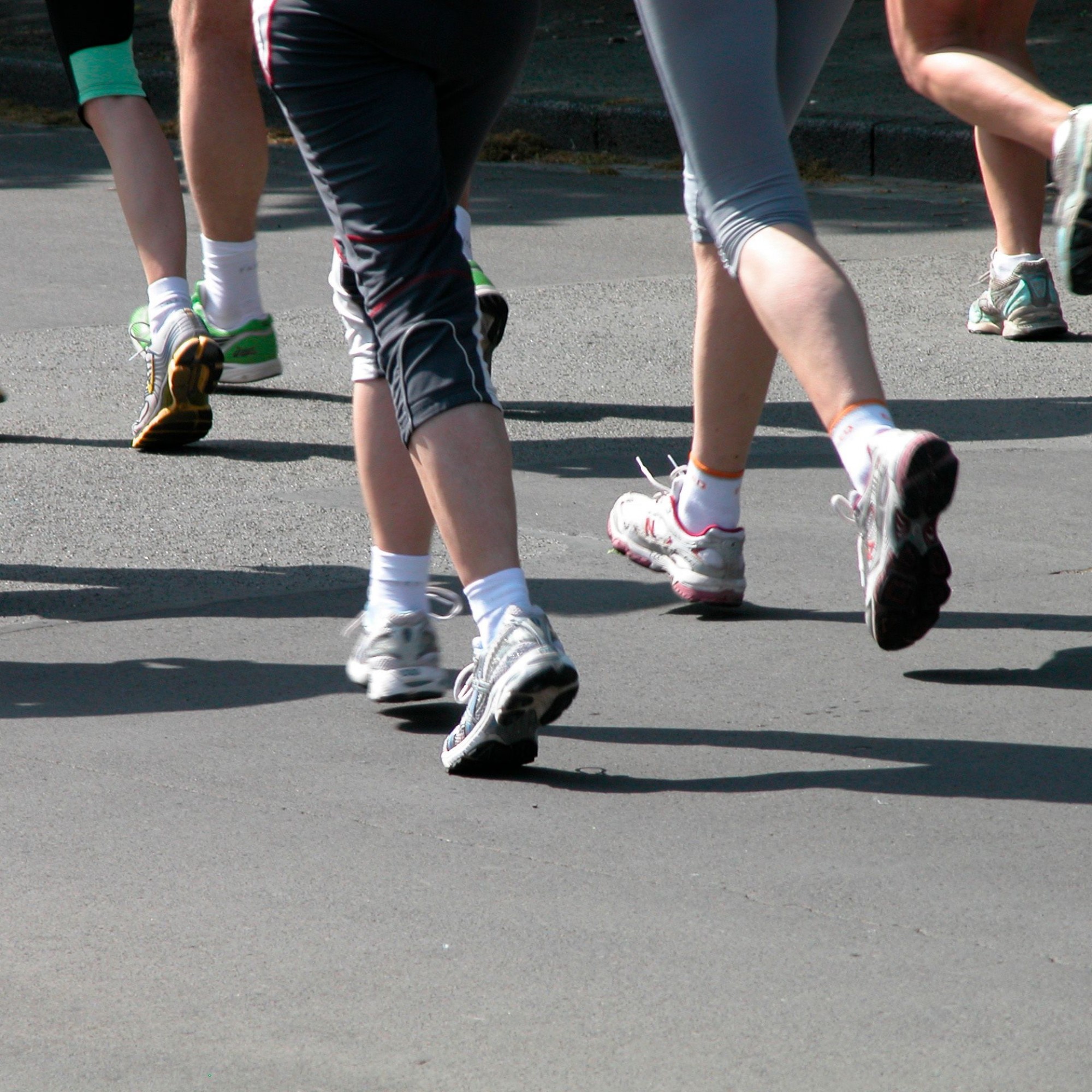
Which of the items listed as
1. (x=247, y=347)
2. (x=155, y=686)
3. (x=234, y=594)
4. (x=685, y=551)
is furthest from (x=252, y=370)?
(x=155, y=686)

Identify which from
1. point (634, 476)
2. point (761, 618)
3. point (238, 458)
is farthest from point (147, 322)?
point (761, 618)

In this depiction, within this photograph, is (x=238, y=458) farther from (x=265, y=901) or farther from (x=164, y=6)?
(x=164, y=6)

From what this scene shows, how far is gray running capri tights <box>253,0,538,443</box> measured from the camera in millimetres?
2695

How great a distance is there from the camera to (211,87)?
503cm

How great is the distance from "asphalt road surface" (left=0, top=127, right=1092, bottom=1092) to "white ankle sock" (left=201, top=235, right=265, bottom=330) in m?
0.29

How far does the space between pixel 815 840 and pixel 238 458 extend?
2.54 meters

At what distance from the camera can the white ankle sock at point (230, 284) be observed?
5.21 meters

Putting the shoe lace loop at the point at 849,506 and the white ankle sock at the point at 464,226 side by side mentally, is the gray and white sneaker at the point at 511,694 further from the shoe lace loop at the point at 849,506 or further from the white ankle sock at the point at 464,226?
the white ankle sock at the point at 464,226

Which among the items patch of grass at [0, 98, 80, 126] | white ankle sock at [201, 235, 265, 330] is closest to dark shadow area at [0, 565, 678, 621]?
white ankle sock at [201, 235, 265, 330]

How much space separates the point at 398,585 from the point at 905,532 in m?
0.83

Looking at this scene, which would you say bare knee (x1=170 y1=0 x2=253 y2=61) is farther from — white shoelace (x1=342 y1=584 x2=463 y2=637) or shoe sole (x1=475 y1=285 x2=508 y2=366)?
white shoelace (x1=342 y1=584 x2=463 y2=637)

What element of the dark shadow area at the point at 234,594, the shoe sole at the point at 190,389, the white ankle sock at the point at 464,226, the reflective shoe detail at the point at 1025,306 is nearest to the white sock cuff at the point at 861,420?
the white ankle sock at the point at 464,226

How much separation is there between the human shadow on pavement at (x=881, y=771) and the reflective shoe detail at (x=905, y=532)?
8.8 inches

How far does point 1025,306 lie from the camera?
→ 6.04 m
